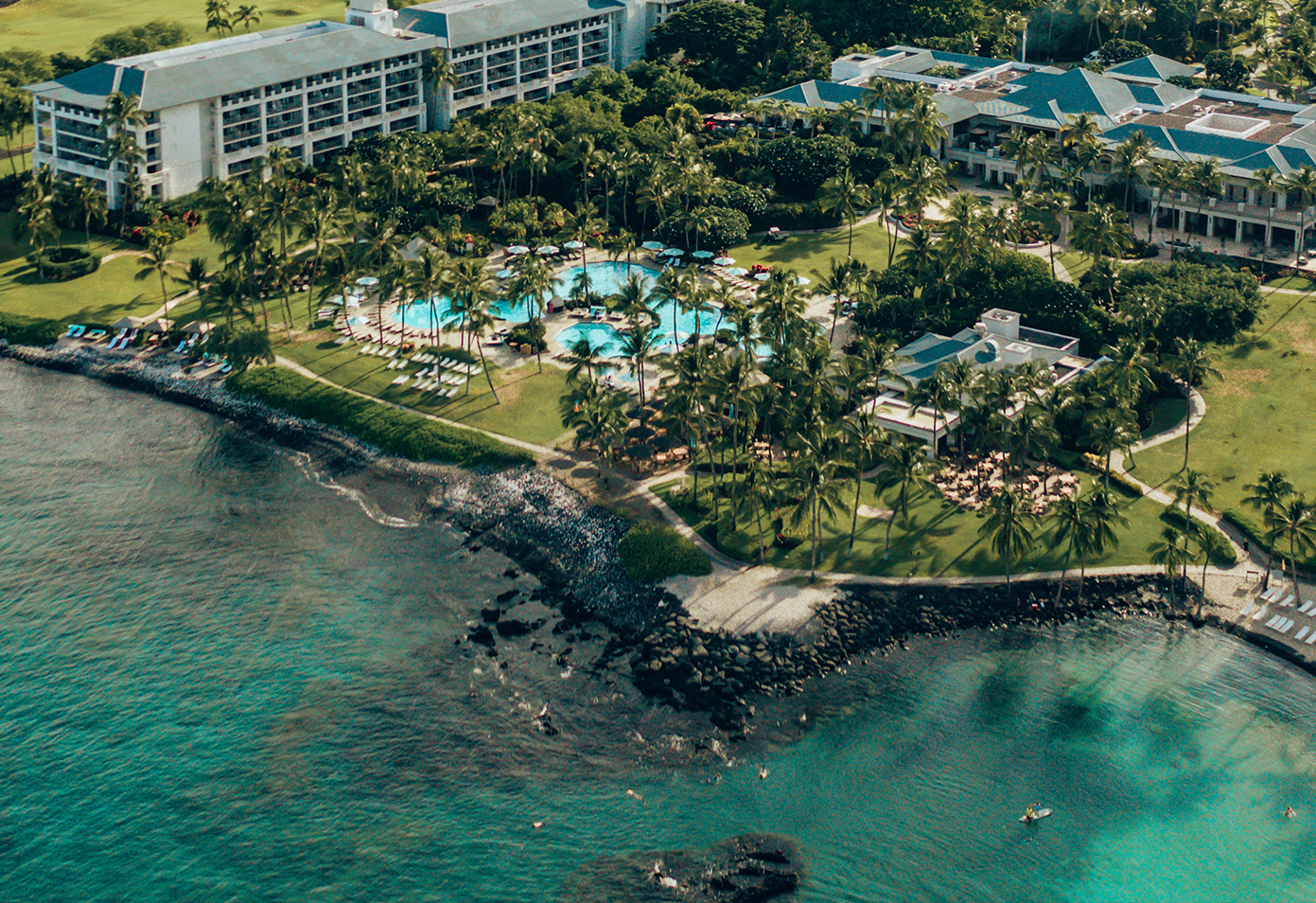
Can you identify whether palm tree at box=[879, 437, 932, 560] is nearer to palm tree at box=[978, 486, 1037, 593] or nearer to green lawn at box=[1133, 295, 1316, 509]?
palm tree at box=[978, 486, 1037, 593]

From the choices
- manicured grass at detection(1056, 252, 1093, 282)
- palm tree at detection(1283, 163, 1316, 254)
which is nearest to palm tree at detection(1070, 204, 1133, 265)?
manicured grass at detection(1056, 252, 1093, 282)

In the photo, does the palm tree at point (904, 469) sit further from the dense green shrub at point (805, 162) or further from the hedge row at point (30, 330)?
the hedge row at point (30, 330)

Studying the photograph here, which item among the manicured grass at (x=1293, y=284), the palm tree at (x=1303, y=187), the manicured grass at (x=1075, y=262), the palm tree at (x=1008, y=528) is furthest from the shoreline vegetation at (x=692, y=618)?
the palm tree at (x=1303, y=187)

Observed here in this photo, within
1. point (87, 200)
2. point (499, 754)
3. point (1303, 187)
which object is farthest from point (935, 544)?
point (87, 200)

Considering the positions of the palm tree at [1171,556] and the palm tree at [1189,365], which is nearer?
the palm tree at [1171,556]

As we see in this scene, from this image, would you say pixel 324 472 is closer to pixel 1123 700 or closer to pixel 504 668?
pixel 504 668

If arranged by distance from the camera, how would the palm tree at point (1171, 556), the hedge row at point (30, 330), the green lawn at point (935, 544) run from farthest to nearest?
1. the hedge row at point (30, 330)
2. the green lawn at point (935, 544)
3. the palm tree at point (1171, 556)
